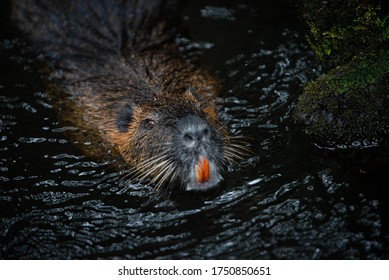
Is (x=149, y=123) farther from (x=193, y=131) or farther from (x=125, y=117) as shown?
(x=193, y=131)

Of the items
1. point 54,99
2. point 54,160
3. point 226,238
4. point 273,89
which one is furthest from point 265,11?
point 226,238

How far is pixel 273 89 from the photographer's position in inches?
240

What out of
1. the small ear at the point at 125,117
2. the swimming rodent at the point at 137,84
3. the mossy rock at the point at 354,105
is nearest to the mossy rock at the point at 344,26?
the mossy rock at the point at 354,105

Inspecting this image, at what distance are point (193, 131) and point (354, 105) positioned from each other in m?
1.61

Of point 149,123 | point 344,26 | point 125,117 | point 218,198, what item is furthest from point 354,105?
point 125,117

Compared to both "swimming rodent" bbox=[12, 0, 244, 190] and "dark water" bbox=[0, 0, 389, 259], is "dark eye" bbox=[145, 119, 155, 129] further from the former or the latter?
"dark water" bbox=[0, 0, 389, 259]

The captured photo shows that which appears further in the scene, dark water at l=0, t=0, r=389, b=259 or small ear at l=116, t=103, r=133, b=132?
small ear at l=116, t=103, r=133, b=132

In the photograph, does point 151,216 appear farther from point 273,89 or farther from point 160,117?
point 273,89

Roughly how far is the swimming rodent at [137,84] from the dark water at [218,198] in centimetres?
23

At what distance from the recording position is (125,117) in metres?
5.50

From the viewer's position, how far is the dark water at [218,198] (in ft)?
13.8

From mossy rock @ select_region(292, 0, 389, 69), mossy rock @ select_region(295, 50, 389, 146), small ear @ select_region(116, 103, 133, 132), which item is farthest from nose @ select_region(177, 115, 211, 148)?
mossy rock @ select_region(292, 0, 389, 69)

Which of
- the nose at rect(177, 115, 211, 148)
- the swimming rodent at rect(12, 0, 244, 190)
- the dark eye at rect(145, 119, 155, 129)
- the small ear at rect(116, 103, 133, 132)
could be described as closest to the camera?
the nose at rect(177, 115, 211, 148)

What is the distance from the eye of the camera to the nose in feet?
14.9
